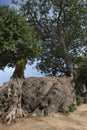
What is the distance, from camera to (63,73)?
49000mm

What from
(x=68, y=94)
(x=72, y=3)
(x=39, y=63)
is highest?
(x=72, y=3)

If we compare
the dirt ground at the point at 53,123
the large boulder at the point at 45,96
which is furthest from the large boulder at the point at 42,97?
the dirt ground at the point at 53,123

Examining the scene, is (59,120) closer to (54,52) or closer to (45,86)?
(45,86)

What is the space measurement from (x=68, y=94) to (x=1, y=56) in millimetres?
8919

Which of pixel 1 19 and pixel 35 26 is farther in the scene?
pixel 35 26

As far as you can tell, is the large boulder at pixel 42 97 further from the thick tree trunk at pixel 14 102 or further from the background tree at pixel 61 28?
the background tree at pixel 61 28

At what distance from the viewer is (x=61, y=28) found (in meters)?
46.2

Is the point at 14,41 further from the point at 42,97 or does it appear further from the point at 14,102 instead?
the point at 14,102

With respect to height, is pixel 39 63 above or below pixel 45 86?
above

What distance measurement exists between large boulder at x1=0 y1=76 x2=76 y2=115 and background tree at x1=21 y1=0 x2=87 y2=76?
10864mm

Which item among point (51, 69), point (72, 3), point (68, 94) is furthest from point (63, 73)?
point (68, 94)

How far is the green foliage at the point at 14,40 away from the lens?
3531 centimetres

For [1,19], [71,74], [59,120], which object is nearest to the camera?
[59,120]

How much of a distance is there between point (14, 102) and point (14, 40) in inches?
385
